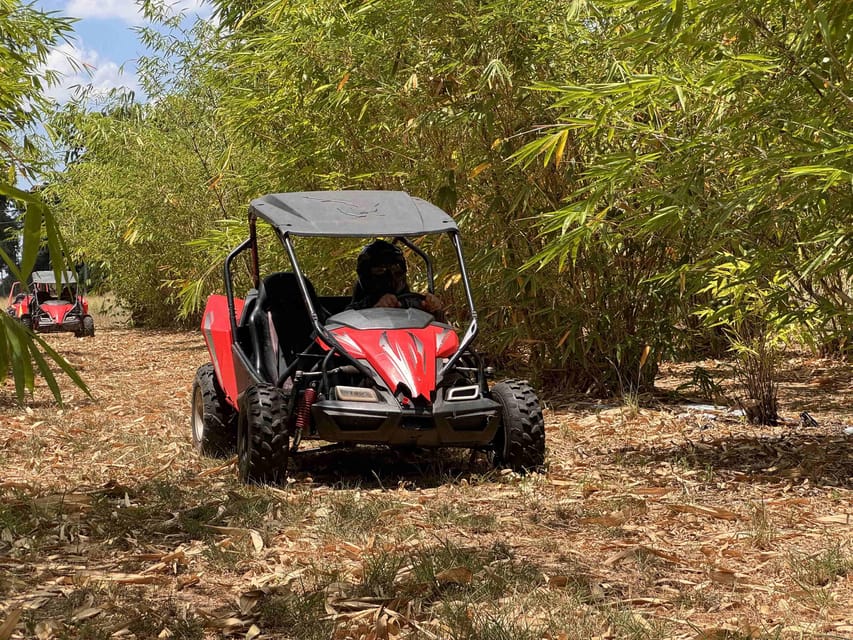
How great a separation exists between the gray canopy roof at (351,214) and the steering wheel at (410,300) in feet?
1.41

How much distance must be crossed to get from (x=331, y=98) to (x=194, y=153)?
9327 mm

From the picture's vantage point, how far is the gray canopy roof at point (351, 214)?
211 inches

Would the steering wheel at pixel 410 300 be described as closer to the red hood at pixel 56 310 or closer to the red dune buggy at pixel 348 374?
the red dune buggy at pixel 348 374

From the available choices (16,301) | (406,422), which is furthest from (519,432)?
(16,301)

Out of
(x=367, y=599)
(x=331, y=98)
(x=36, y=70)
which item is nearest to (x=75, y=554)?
(x=367, y=599)

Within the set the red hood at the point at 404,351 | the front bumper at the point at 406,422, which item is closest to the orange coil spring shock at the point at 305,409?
the front bumper at the point at 406,422

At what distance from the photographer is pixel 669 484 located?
17.3 ft

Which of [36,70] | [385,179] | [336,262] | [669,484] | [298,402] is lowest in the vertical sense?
[669,484]

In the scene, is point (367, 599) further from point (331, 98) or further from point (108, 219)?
point (108, 219)

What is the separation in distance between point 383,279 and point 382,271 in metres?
0.05

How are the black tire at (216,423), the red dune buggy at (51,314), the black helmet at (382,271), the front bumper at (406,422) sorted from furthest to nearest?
the red dune buggy at (51,314)
the black tire at (216,423)
the black helmet at (382,271)
the front bumper at (406,422)

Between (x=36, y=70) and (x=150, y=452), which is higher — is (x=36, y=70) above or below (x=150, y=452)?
above

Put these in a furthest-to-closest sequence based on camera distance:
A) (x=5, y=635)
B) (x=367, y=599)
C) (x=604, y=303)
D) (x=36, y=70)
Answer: (x=36, y=70)
(x=604, y=303)
(x=367, y=599)
(x=5, y=635)

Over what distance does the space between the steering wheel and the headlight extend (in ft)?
2.81
